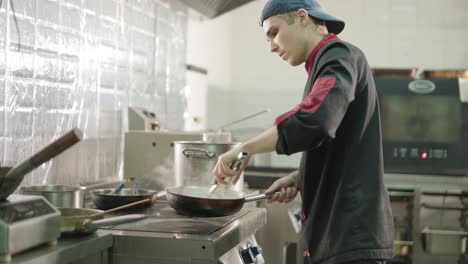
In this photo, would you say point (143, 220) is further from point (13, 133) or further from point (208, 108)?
point (208, 108)

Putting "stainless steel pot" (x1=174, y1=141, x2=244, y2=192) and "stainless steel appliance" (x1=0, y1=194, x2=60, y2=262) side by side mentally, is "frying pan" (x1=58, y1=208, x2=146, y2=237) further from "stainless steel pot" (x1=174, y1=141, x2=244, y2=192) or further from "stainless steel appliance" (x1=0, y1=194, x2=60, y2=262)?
"stainless steel pot" (x1=174, y1=141, x2=244, y2=192)

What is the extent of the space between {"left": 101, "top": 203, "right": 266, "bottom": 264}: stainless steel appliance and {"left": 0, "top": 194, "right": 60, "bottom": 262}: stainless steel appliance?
249 millimetres

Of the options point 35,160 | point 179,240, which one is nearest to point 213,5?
point 179,240

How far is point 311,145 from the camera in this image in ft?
4.50

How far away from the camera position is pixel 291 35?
1.65 m

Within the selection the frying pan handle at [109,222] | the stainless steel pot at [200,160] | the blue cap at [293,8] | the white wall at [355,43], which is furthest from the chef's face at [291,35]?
the white wall at [355,43]

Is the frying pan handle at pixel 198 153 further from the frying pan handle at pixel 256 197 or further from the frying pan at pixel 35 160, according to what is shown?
the frying pan at pixel 35 160

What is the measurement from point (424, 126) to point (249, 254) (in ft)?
6.94

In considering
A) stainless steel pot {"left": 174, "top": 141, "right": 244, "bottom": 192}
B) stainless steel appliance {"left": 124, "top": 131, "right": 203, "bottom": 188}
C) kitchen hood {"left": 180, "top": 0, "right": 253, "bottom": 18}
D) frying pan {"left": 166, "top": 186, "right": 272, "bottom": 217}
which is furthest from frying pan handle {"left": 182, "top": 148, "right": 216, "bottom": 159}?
kitchen hood {"left": 180, "top": 0, "right": 253, "bottom": 18}

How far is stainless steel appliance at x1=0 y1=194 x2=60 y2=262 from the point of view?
42.3 inches

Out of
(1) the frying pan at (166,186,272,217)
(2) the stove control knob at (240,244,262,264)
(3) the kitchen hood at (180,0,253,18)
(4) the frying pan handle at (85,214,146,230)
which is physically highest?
(3) the kitchen hood at (180,0,253,18)

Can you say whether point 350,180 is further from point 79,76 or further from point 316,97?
point 79,76

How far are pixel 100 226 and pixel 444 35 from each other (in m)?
3.67

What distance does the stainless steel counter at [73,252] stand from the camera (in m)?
1.12
